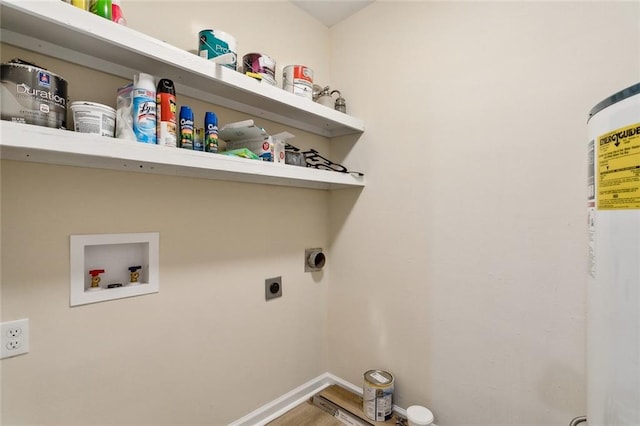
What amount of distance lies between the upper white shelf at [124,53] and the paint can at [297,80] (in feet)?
0.21

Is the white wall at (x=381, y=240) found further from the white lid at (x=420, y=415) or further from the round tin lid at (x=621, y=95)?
the round tin lid at (x=621, y=95)

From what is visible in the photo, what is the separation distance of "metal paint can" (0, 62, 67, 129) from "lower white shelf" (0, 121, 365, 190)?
67 mm

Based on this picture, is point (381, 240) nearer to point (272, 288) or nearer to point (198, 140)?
point (272, 288)

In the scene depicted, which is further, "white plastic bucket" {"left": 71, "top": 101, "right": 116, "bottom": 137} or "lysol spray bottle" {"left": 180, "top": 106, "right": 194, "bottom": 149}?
"lysol spray bottle" {"left": 180, "top": 106, "right": 194, "bottom": 149}

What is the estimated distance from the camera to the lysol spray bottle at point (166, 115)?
2.76ft

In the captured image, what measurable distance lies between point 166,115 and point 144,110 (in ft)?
0.19

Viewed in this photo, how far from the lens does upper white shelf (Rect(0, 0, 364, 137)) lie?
2.18 feet

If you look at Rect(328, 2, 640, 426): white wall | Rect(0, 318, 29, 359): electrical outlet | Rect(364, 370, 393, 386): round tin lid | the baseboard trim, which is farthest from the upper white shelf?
the baseboard trim

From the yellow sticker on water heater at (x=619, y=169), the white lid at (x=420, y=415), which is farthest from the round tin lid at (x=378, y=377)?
the yellow sticker on water heater at (x=619, y=169)

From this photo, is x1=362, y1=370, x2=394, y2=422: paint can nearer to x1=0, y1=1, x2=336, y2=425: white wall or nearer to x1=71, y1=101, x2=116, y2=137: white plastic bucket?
x1=0, y1=1, x2=336, y2=425: white wall

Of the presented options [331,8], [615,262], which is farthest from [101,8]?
[615,262]

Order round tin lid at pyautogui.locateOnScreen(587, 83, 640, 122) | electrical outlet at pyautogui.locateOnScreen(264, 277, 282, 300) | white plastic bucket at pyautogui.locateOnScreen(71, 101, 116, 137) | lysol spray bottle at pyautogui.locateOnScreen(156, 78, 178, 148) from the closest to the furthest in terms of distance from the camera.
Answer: round tin lid at pyautogui.locateOnScreen(587, 83, 640, 122) < white plastic bucket at pyautogui.locateOnScreen(71, 101, 116, 137) < lysol spray bottle at pyautogui.locateOnScreen(156, 78, 178, 148) < electrical outlet at pyautogui.locateOnScreen(264, 277, 282, 300)

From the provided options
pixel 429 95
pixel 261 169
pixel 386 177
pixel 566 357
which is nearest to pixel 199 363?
pixel 261 169

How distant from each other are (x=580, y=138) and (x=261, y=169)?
1067mm
